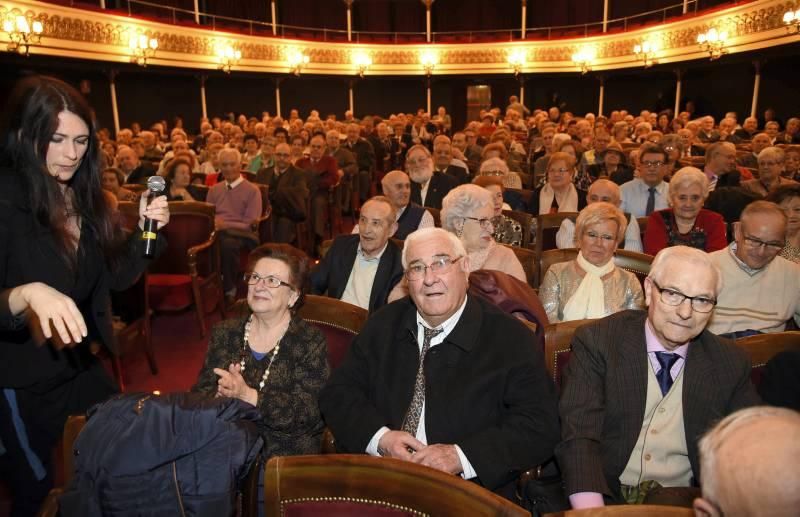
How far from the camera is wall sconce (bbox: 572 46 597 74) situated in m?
20.1

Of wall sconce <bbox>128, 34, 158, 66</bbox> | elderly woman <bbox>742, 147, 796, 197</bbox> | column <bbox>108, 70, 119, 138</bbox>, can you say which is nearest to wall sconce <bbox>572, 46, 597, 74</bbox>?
wall sconce <bbox>128, 34, 158, 66</bbox>

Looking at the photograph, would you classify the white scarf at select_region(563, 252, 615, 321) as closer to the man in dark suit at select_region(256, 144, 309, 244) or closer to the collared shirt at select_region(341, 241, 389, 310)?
the collared shirt at select_region(341, 241, 389, 310)

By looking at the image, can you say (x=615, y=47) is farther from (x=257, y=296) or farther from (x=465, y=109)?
(x=257, y=296)

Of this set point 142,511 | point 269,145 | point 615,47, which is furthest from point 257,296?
point 615,47

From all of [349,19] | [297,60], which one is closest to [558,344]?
[297,60]

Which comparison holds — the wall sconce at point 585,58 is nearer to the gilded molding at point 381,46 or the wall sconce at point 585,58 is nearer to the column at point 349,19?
the gilded molding at point 381,46

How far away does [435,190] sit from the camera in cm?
591

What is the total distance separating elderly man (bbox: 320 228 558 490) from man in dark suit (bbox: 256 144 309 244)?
4.59m

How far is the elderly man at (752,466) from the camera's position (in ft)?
2.88

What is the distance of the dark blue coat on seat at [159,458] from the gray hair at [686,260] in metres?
1.30

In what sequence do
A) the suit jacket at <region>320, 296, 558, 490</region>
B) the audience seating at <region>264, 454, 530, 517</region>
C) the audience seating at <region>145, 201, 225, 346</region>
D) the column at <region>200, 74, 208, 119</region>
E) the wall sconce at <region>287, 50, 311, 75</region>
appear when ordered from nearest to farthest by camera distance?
1. the audience seating at <region>264, 454, 530, 517</region>
2. the suit jacket at <region>320, 296, 558, 490</region>
3. the audience seating at <region>145, 201, 225, 346</region>
4. the column at <region>200, 74, 208, 119</region>
5. the wall sconce at <region>287, 50, 311, 75</region>

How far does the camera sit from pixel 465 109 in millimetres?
24016

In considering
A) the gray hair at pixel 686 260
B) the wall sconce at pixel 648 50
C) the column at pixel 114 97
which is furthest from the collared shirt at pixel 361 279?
the wall sconce at pixel 648 50

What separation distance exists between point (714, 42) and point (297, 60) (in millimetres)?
12191
